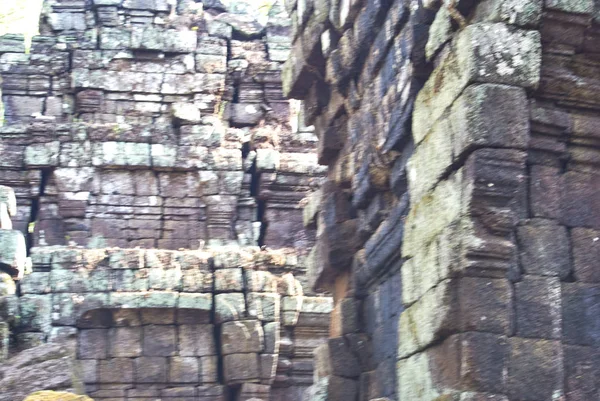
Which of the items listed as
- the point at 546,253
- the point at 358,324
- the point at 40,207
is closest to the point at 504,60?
the point at 546,253

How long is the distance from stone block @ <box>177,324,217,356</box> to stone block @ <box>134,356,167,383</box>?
277mm

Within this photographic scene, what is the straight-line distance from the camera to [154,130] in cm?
1603

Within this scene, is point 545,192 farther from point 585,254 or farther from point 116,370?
point 116,370

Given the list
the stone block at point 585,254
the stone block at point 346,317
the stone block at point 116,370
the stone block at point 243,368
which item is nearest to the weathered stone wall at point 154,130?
the stone block at point 116,370

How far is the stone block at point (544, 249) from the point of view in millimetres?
5516

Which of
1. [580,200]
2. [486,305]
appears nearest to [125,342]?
[580,200]

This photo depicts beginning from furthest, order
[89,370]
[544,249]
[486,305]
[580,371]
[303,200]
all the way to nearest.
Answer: [303,200] → [89,370] → [544,249] → [580,371] → [486,305]

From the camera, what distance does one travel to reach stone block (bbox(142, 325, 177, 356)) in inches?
529

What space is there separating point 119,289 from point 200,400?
5.22 feet

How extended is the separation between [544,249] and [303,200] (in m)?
9.17

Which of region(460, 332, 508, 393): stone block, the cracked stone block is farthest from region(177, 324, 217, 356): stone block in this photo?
region(460, 332, 508, 393): stone block

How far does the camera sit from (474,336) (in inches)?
208

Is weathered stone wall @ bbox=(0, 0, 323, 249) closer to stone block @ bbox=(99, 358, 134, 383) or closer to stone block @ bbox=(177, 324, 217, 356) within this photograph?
stone block @ bbox=(177, 324, 217, 356)

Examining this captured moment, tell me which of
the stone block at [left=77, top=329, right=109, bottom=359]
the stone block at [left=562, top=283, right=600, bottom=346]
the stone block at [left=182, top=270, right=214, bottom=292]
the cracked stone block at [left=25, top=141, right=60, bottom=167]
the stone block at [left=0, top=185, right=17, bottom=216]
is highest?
the cracked stone block at [left=25, top=141, right=60, bottom=167]
